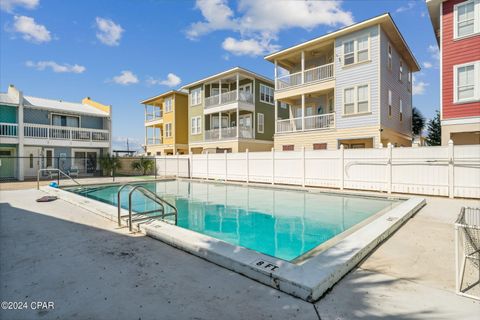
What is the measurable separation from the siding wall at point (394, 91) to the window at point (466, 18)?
3853mm

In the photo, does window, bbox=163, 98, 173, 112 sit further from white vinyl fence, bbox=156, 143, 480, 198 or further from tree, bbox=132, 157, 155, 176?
white vinyl fence, bbox=156, 143, 480, 198

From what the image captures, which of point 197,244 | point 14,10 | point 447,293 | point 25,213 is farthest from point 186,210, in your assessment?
point 14,10

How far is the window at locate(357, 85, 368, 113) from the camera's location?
54.1 feet

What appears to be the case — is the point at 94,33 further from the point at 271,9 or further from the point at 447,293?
the point at 447,293

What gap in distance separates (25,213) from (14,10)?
8267 mm

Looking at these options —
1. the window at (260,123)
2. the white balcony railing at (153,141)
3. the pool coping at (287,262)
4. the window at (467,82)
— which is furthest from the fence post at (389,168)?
the white balcony railing at (153,141)

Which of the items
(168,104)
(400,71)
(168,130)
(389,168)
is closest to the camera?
(389,168)

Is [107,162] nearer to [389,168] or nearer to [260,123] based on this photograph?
[260,123]

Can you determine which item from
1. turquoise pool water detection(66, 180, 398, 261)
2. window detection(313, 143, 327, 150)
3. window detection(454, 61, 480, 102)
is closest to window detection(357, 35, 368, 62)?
window detection(454, 61, 480, 102)

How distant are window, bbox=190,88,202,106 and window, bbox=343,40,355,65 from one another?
15.7 metres

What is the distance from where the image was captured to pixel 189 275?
149 inches

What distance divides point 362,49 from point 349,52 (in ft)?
2.79

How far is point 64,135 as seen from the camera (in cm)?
2372

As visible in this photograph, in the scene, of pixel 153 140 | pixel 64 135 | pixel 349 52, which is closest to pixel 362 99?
pixel 349 52
